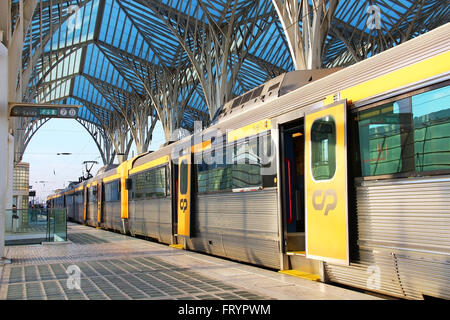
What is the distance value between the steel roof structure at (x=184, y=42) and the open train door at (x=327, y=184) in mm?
11635

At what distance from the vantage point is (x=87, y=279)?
724cm

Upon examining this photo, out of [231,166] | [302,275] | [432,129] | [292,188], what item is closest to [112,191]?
[231,166]

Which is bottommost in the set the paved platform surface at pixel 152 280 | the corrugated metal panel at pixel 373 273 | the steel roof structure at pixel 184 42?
the paved platform surface at pixel 152 280

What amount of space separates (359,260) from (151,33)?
35.2 m

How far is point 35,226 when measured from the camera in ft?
50.4

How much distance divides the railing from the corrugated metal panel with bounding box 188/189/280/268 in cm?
615

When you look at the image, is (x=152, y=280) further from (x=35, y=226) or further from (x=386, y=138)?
(x=35, y=226)

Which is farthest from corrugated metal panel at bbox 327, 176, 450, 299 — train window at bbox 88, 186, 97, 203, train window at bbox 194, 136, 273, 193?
train window at bbox 88, 186, 97, 203

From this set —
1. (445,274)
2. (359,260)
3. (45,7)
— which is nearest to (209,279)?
(359,260)

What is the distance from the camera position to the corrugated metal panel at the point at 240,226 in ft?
24.2

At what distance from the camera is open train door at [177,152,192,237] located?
10680mm

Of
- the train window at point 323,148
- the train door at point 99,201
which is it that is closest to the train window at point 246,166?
the train window at point 323,148

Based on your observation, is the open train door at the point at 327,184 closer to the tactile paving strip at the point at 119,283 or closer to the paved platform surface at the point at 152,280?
the paved platform surface at the point at 152,280

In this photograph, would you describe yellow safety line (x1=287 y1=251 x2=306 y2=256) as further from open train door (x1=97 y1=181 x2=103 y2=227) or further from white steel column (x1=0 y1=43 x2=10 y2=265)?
open train door (x1=97 y1=181 x2=103 y2=227)
